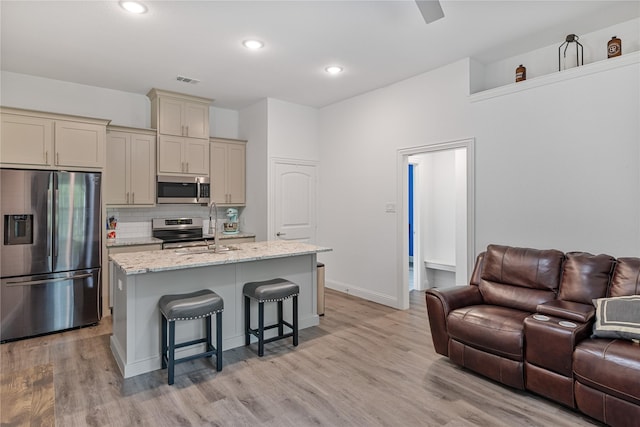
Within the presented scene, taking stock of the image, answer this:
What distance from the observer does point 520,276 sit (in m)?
3.08

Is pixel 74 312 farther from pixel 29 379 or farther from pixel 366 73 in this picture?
pixel 366 73

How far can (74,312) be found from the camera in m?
3.94

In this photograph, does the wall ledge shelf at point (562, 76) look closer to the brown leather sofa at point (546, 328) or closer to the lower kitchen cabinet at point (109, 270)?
the brown leather sofa at point (546, 328)

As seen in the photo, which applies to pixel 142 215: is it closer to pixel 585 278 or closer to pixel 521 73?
pixel 521 73

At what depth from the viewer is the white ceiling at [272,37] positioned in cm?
289

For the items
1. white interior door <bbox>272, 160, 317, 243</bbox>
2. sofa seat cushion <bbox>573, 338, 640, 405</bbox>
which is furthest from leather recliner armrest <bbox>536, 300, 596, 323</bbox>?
white interior door <bbox>272, 160, 317, 243</bbox>

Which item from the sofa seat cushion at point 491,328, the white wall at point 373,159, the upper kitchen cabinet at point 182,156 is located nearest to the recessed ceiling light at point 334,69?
the white wall at point 373,159

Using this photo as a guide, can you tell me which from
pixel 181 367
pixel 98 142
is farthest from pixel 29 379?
pixel 98 142

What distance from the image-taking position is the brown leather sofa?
6.91ft

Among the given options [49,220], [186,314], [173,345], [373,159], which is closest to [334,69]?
[373,159]

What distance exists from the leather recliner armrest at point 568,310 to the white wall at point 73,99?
530cm

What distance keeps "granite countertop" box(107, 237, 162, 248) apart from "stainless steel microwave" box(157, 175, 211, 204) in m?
0.57

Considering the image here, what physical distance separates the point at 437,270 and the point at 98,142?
5.16m

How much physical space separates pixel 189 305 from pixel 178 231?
2.87m
